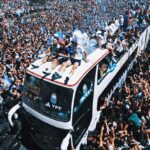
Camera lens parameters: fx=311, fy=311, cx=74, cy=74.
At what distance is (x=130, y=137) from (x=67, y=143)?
81.2 inches

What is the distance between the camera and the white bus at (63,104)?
8.02 metres

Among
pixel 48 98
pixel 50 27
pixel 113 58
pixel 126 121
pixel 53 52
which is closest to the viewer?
pixel 48 98

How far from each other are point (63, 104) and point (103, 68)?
2.33 metres

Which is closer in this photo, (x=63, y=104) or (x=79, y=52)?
(x=63, y=104)

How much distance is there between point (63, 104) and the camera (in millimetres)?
8055

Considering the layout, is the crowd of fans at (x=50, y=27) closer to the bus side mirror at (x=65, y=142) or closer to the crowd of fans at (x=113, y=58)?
the crowd of fans at (x=113, y=58)

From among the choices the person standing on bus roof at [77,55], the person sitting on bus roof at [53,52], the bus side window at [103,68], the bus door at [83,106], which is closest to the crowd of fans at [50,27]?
the bus side window at [103,68]

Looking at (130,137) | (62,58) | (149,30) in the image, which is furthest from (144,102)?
(149,30)

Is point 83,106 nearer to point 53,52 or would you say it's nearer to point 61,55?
point 61,55

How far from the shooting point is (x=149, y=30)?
1769cm

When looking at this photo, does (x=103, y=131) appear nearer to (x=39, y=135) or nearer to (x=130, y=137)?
(x=130, y=137)

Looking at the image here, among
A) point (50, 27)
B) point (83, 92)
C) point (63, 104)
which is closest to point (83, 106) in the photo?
point (83, 92)

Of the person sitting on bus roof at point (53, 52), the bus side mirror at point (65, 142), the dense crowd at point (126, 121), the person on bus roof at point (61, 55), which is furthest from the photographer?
the person sitting on bus roof at point (53, 52)

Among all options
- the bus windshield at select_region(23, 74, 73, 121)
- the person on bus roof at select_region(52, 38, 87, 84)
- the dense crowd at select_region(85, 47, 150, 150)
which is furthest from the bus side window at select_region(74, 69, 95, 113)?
the dense crowd at select_region(85, 47, 150, 150)
